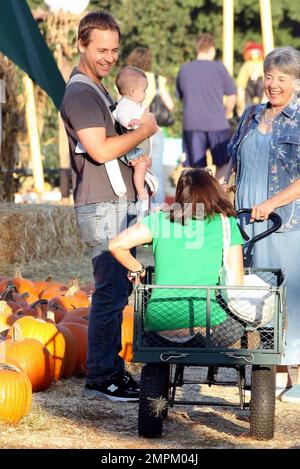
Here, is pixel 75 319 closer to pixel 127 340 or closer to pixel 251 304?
pixel 127 340

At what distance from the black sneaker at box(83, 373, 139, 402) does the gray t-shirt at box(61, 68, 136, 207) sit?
93 cm

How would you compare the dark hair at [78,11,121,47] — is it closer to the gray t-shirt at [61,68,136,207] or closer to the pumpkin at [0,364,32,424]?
the gray t-shirt at [61,68,136,207]

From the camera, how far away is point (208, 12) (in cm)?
2894

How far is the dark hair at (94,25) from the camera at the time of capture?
19.9 feet

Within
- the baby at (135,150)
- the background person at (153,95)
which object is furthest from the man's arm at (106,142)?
the background person at (153,95)

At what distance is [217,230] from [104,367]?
118 centimetres

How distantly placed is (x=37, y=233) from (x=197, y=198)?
23.8 feet

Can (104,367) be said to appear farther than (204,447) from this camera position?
Yes

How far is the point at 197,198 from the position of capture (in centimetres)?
549

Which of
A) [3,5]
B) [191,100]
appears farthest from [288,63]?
[191,100]

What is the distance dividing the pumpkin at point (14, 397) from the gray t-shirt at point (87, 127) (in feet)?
3.32

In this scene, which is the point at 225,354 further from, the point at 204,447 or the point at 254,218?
the point at 254,218

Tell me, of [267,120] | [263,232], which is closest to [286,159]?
[267,120]

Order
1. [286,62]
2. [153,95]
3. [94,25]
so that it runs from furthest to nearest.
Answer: [153,95] → [286,62] → [94,25]
